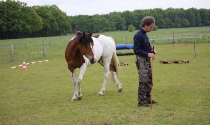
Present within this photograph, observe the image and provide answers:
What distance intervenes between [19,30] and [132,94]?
8044cm

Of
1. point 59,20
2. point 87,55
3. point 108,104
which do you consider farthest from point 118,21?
point 108,104

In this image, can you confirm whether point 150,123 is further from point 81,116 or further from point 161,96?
point 161,96

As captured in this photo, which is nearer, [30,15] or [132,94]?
[132,94]

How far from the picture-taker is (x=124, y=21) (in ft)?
329

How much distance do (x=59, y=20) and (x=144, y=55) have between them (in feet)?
330

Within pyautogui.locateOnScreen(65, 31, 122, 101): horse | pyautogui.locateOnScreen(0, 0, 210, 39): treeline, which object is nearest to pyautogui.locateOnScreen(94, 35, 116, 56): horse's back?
pyautogui.locateOnScreen(65, 31, 122, 101): horse

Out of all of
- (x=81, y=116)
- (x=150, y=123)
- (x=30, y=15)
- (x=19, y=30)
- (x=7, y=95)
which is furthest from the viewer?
(x=30, y=15)

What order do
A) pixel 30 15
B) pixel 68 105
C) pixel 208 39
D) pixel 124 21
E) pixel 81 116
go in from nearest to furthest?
pixel 81 116
pixel 68 105
pixel 208 39
pixel 30 15
pixel 124 21

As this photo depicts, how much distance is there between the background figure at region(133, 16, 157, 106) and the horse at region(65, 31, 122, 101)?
4.96 ft

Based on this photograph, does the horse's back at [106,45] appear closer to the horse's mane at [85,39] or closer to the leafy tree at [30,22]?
the horse's mane at [85,39]

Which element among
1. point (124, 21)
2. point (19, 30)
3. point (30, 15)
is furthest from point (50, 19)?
point (124, 21)

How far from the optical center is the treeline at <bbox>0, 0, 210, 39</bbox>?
84.8m

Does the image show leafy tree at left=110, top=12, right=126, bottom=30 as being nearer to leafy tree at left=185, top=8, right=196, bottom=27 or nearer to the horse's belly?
leafy tree at left=185, top=8, right=196, bottom=27

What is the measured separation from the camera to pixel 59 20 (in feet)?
344
